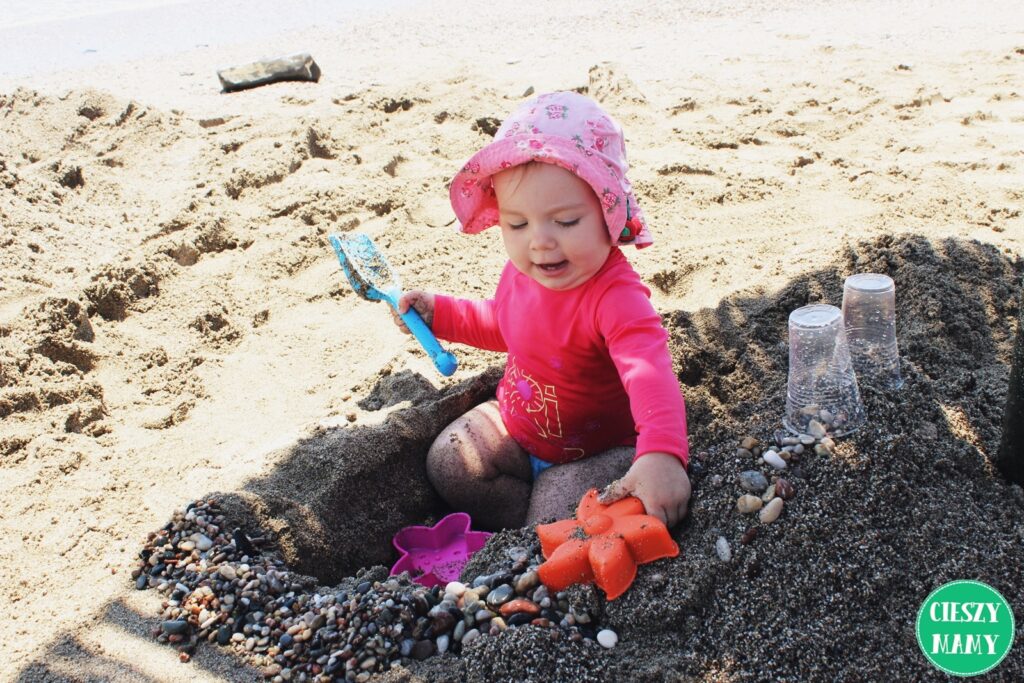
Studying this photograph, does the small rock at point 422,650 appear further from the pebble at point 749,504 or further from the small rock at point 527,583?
the pebble at point 749,504

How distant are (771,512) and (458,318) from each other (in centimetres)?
129

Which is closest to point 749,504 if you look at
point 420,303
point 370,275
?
point 420,303

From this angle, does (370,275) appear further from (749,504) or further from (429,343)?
(749,504)

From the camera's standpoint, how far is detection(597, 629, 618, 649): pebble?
1743 mm

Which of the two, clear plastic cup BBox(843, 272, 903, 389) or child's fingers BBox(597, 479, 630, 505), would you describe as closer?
child's fingers BBox(597, 479, 630, 505)

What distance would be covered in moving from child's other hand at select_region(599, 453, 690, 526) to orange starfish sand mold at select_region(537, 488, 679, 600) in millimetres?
20

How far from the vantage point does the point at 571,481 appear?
7.86 feet

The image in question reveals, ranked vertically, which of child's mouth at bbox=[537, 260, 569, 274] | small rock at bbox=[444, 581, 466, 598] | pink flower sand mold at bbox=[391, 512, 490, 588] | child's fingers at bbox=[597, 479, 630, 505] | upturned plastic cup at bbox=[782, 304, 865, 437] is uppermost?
child's mouth at bbox=[537, 260, 569, 274]

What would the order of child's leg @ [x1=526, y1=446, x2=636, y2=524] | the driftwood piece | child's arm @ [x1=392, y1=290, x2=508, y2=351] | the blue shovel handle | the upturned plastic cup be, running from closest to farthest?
the upturned plastic cup < child's leg @ [x1=526, y1=446, x2=636, y2=524] < the blue shovel handle < child's arm @ [x1=392, y1=290, x2=508, y2=351] < the driftwood piece

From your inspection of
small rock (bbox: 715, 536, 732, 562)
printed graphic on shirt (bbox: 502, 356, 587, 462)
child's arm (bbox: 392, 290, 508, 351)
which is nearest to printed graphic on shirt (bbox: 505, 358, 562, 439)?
printed graphic on shirt (bbox: 502, 356, 587, 462)

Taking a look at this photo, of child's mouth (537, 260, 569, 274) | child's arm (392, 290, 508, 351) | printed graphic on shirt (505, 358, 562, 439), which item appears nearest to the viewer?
child's mouth (537, 260, 569, 274)

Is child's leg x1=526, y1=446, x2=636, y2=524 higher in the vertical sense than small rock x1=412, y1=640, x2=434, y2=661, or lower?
lower

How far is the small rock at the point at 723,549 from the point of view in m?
1.78

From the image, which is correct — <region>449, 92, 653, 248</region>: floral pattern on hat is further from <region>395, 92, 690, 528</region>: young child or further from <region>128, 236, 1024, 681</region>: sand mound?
<region>128, 236, 1024, 681</region>: sand mound
